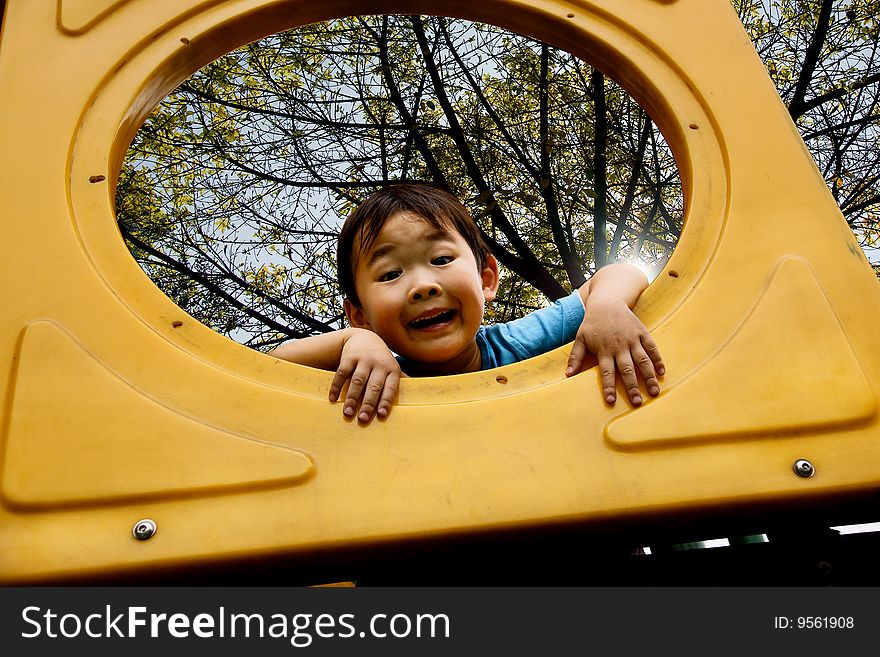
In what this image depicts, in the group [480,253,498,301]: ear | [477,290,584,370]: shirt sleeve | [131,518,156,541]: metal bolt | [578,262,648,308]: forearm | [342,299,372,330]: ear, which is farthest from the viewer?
[480,253,498,301]: ear

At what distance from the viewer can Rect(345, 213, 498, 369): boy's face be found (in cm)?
93

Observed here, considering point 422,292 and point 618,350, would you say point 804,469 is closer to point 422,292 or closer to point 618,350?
point 618,350

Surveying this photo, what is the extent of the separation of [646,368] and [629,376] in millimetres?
21

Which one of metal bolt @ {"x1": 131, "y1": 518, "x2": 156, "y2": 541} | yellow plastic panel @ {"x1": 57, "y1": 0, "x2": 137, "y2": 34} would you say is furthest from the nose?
yellow plastic panel @ {"x1": 57, "y1": 0, "x2": 137, "y2": 34}

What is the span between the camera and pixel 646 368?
0.66 meters

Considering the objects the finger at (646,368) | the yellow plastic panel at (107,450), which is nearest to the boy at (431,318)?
the finger at (646,368)

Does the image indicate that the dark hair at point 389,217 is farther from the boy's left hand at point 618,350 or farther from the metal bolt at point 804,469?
the metal bolt at point 804,469

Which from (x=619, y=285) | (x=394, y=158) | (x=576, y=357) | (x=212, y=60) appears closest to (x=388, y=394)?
(x=576, y=357)

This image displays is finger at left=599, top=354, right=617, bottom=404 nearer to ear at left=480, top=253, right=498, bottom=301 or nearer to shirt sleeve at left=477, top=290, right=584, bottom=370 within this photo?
shirt sleeve at left=477, top=290, right=584, bottom=370

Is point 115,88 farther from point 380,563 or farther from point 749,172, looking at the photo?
point 749,172

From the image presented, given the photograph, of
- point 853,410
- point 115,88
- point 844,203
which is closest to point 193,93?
point 115,88

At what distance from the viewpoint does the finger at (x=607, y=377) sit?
65 centimetres

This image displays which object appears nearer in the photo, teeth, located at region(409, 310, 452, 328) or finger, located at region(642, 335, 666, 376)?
finger, located at region(642, 335, 666, 376)
